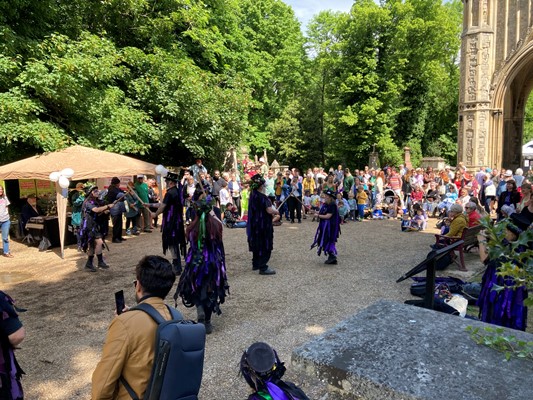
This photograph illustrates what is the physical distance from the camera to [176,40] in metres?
18.6

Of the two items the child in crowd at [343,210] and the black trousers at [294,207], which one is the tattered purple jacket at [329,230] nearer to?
the child in crowd at [343,210]

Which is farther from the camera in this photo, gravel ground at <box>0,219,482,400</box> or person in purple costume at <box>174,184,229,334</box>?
person in purple costume at <box>174,184,229,334</box>

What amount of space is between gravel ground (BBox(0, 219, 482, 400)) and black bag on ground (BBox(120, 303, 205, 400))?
2.18 ft

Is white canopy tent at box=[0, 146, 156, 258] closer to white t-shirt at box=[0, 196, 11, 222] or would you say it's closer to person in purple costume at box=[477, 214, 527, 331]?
white t-shirt at box=[0, 196, 11, 222]

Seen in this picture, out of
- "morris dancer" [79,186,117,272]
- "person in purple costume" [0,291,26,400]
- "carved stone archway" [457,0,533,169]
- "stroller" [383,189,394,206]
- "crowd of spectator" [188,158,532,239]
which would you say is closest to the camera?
"person in purple costume" [0,291,26,400]

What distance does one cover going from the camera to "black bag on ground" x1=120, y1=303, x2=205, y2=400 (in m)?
2.11

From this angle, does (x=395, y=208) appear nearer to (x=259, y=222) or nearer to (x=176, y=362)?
(x=259, y=222)

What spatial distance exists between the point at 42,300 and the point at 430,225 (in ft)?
38.6

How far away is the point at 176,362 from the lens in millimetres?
2135

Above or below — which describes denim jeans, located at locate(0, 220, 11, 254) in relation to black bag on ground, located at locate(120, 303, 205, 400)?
below

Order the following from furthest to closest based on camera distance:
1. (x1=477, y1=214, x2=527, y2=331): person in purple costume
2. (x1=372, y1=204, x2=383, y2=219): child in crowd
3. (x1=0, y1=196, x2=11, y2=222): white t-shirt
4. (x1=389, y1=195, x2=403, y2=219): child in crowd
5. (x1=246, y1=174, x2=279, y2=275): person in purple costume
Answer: (x1=389, y1=195, x2=403, y2=219): child in crowd < (x1=372, y1=204, x2=383, y2=219): child in crowd < (x1=0, y1=196, x2=11, y2=222): white t-shirt < (x1=246, y1=174, x2=279, y2=275): person in purple costume < (x1=477, y1=214, x2=527, y2=331): person in purple costume

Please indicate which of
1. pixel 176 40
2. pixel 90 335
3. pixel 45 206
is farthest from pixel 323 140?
pixel 90 335

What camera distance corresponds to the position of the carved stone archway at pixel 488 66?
2005cm

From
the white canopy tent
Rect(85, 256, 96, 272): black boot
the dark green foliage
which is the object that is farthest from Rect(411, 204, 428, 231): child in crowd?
Rect(85, 256, 96, 272): black boot
